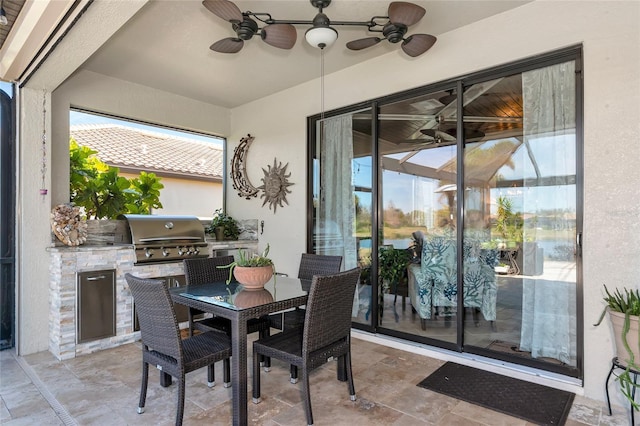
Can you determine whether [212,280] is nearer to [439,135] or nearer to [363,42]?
[363,42]

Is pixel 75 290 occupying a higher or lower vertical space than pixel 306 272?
lower

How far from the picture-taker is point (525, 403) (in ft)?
7.82

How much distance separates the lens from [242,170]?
508 cm

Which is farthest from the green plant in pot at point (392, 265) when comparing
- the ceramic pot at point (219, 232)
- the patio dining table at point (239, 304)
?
the ceramic pot at point (219, 232)

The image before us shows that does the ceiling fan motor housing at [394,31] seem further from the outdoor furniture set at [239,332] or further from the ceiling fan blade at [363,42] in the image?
the outdoor furniture set at [239,332]

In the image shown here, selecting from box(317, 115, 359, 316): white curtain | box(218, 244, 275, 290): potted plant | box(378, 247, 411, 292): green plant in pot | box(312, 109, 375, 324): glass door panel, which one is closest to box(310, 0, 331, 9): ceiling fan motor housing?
box(312, 109, 375, 324): glass door panel

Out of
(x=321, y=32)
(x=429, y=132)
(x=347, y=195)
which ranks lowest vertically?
(x=347, y=195)

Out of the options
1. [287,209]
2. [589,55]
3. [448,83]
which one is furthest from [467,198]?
[287,209]

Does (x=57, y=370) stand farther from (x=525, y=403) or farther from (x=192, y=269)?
(x=525, y=403)

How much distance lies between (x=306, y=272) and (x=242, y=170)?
7.59 ft

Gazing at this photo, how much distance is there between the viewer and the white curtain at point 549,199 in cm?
265

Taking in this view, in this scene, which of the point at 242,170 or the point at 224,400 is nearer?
the point at 224,400

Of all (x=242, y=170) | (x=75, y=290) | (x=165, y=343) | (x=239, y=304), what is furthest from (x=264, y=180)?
(x=165, y=343)

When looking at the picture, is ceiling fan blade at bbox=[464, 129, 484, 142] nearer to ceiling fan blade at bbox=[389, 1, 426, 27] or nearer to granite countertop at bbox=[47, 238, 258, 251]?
ceiling fan blade at bbox=[389, 1, 426, 27]
